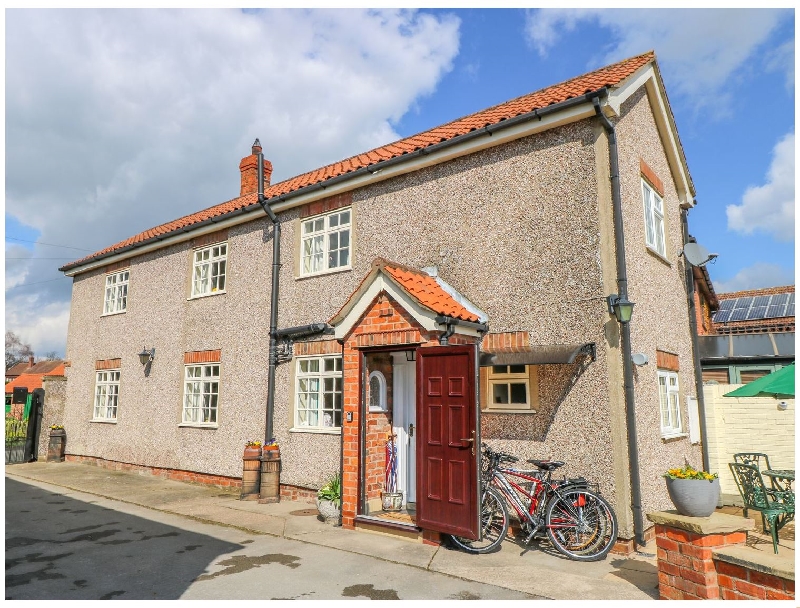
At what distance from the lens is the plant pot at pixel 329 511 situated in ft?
26.8

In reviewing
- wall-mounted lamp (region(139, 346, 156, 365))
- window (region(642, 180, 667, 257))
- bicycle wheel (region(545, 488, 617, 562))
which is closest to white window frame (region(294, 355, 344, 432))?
bicycle wheel (region(545, 488, 617, 562))

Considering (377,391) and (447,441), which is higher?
(377,391)

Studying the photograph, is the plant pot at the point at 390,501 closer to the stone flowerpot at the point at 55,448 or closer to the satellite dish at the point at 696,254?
the satellite dish at the point at 696,254

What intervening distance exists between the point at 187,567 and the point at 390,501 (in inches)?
114

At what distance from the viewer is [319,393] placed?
10055 mm

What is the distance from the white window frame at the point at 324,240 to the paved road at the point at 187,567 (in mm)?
4767

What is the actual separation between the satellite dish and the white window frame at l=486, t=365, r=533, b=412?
14.9ft

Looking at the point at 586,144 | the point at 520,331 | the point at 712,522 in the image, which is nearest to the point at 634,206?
the point at 586,144

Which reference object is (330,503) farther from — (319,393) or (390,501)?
(319,393)

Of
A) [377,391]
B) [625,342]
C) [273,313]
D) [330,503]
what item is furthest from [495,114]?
[330,503]

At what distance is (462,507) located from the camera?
258 inches

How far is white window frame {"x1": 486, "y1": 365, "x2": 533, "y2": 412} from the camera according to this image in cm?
752

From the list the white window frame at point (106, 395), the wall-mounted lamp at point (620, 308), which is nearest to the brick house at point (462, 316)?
the wall-mounted lamp at point (620, 308)

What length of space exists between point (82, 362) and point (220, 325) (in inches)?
255
